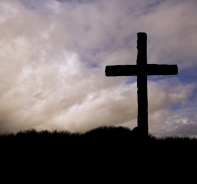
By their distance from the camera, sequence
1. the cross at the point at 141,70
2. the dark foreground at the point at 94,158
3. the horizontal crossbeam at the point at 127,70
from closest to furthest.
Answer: the dark foreground at the point at 94,158 < the cross at the point at 141,70 < the horizontal crossbeam at the point at 127,70

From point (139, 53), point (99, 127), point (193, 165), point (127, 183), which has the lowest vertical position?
point (127, 183)

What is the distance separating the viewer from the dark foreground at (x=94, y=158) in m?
7.36

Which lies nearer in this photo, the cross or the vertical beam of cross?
the vertical beam of cross

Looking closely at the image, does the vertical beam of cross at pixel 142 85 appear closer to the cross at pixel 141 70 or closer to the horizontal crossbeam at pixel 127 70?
the cross at pixel 141 70

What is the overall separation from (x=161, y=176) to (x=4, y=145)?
433 centimetres

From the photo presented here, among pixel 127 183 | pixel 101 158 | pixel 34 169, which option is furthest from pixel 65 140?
pixel 127 183

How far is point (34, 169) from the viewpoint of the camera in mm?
7344

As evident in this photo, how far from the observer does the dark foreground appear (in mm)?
7355

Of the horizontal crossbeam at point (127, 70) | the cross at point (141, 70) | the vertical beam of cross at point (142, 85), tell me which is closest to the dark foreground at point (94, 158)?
the vertical beam of cross at point (142, 85)

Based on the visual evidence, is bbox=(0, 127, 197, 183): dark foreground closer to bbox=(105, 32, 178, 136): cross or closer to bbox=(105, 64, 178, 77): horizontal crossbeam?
bbox=(105, 32, 178, 136): cross

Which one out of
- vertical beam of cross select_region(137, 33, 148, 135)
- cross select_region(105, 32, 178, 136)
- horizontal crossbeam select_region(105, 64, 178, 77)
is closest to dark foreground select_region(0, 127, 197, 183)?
vertical beam of cross select_region(137, 33, 148, 135)

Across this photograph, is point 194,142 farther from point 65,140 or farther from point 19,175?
point 19,175

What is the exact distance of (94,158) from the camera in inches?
332

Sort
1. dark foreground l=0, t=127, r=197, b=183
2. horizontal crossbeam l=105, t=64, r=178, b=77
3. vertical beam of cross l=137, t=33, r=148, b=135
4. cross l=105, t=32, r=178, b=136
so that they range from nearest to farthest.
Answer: dark foreground l=0, t=127, r=197, b=183 → vertical beam of cross l=137, t=33, r=148, b=135 → cross l=105, t=32, r=178, b=136 → horizontal crossbeam l=105, t=64, r=178, b=77
